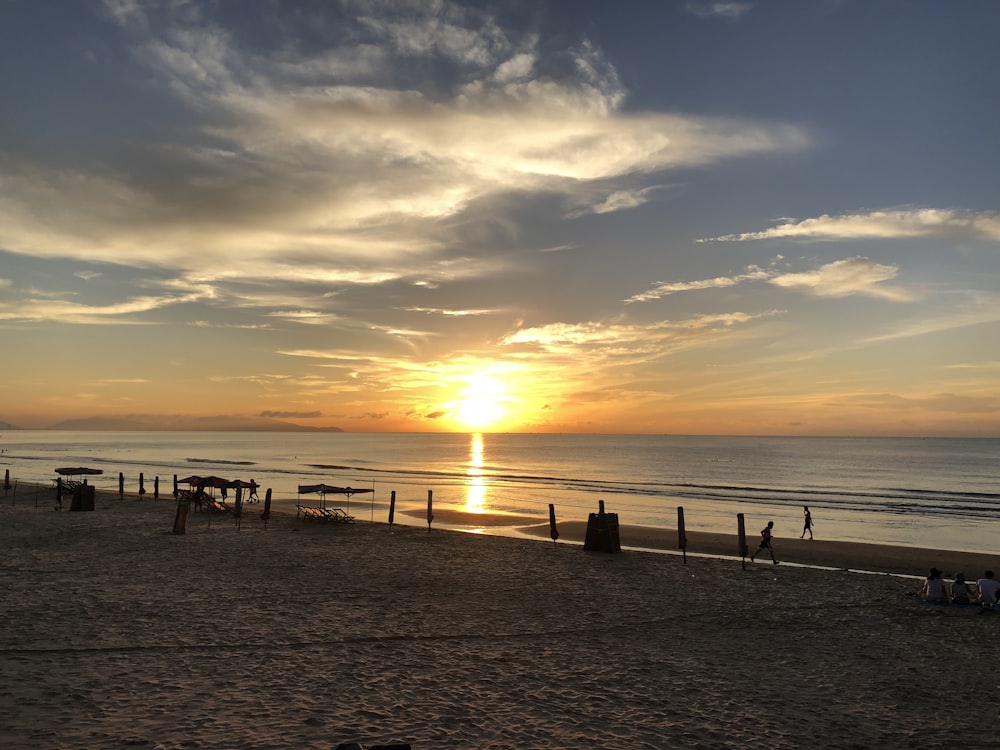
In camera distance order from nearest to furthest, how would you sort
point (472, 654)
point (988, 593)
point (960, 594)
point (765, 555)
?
point (472, 654), point (988, 593), point (960, 594), point (765, 555)

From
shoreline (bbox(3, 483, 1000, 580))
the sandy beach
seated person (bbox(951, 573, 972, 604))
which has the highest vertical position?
seated person (bbox(951, 573, 972, 604))

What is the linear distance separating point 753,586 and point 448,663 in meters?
11.8

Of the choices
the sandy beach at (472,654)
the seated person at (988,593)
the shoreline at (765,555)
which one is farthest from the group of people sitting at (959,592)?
the shoreline at (765,555)

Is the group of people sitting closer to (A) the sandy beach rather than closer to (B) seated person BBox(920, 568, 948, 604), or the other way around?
(B) seated person BBox(920, 568, 948, 604)

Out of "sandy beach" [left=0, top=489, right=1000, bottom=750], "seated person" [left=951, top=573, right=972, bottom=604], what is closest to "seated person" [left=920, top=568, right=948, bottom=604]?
"seated person" [left=951, top=573, right=972, bottom=604]

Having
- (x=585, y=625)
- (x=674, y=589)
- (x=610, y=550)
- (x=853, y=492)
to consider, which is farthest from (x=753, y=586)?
(x=853, y=492)

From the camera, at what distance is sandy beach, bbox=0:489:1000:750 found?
9148mm

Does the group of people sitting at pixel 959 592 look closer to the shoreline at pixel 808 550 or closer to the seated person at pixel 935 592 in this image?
the seated person at pixel 935 592

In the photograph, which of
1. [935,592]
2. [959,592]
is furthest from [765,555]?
[959,592]

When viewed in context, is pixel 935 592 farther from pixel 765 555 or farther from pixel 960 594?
pixel 765 555

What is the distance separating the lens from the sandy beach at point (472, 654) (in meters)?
9.15

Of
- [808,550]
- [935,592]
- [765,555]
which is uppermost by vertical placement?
[935,592]

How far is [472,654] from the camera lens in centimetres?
1266

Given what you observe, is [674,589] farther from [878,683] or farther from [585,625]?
[878,683]
